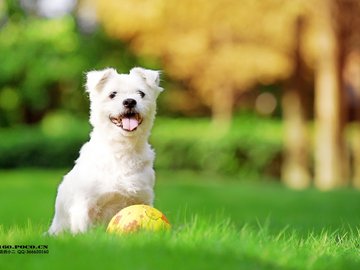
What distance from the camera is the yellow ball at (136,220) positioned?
5.62 meters

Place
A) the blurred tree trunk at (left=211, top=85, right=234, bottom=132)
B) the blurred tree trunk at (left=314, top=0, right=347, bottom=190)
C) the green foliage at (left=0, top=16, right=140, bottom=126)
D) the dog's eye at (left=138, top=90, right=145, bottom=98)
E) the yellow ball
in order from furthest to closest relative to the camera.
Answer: the blurred tree trunk at (left=211, top=85, right=234, bottom=132) → the green foliage at (left=0, top=16, right=140, bottom=126) → the blurred tree trunk at (left=314, top=0, right=347, bottom=190) → the dog's eye at (left=138, top=90, right=145, bottom=98) → the yellow ball

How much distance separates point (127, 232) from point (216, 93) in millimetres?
22806

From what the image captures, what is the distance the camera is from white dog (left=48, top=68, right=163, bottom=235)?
585cm

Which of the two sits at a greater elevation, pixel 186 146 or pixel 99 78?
pixel 99 78

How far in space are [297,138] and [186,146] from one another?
361cm

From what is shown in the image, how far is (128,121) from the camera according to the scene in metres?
5.95

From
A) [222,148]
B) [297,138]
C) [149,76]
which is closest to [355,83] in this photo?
[297,138]

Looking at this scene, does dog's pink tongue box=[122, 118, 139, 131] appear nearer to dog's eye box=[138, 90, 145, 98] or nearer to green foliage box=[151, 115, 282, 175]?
dog's eye box=[138, 90, 145, 98]

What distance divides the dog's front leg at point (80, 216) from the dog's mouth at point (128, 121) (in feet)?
2.07

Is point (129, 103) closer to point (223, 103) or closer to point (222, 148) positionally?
point (222, 148)

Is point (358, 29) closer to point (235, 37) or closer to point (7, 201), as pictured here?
point (235, 37)

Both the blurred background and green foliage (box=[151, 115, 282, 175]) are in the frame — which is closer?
the blurred background

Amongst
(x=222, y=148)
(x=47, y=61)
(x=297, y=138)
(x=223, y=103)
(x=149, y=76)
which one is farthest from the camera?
(x=223, y=103)

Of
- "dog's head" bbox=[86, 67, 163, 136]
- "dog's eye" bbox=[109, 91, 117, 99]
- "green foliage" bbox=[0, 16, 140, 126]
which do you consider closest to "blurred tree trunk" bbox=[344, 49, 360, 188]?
"green foliage" bbox=[0, 16, 140, 126]
